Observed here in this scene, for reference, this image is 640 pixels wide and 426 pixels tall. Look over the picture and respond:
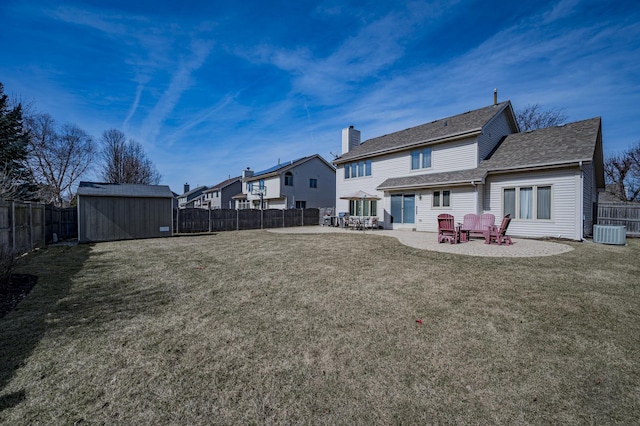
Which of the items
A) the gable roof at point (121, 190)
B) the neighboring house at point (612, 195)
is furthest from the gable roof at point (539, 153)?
the neighboring house at point (612, 195)

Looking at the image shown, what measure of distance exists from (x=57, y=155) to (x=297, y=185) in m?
24.6

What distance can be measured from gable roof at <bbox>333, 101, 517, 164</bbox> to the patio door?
3240 mm

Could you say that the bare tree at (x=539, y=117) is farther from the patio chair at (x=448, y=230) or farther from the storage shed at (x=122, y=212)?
the storage shed at (x=122, y=212)

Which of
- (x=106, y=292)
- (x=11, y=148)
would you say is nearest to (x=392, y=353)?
(x=106, y=292)

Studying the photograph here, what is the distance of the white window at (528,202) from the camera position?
1209cm

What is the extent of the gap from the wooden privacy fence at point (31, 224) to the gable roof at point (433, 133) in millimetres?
17411

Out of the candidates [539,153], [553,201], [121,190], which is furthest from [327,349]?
[121,190]

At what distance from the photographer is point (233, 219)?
65.6 ft

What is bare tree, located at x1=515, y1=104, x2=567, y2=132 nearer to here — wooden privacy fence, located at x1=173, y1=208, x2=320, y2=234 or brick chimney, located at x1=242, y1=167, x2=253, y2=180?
wooden privacy fence, located at x1=173, y1=208, x2=320, y2=234

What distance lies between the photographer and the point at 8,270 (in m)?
5.21

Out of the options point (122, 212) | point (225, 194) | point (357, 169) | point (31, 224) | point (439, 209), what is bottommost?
point (31, 224)

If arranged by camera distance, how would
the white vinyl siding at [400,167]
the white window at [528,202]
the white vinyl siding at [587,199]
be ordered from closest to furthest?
the white window at [528,202] → the white vinyl siding at [587,199] → the white vinyl siding at [400,167]

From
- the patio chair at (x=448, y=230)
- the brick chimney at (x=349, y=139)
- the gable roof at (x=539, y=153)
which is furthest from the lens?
the brick chimney at (x=349, y=139)

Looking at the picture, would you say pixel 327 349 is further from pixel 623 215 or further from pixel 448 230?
pixel 623 215
